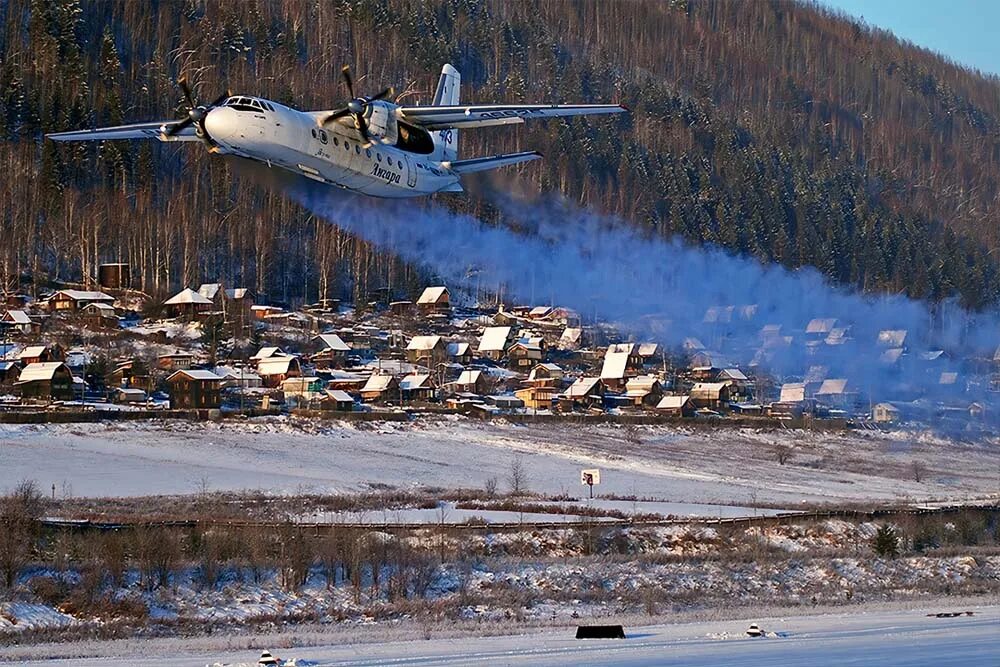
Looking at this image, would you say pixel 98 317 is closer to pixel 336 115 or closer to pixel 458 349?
pixel 458 349

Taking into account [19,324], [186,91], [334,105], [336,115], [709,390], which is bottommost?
[709,390]

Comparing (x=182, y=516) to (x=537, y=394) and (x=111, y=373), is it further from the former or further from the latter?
(x=537, y=394)

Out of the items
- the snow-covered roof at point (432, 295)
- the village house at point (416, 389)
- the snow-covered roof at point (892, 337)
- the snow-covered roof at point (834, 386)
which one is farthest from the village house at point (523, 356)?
the snow-covered roof at point (892, 337)

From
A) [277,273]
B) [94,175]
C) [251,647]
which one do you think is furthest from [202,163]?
[251,647]

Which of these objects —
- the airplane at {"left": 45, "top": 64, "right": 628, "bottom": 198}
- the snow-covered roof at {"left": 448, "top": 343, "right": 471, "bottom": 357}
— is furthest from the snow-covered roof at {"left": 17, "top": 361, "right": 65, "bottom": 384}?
the airplane at {"left": 45, "top": 64, "right": 628, "bottom": 198}

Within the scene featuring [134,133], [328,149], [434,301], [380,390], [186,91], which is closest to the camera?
[328,149]

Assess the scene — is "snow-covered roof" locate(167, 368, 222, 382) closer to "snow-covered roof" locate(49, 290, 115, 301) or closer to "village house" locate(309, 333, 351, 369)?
"village house" locate(309, 333, 351, 369)

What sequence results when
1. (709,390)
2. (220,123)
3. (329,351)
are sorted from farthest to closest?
1. (329,351)
2. (709,390)
3. (220,123)

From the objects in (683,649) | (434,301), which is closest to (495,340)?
(434,301)
